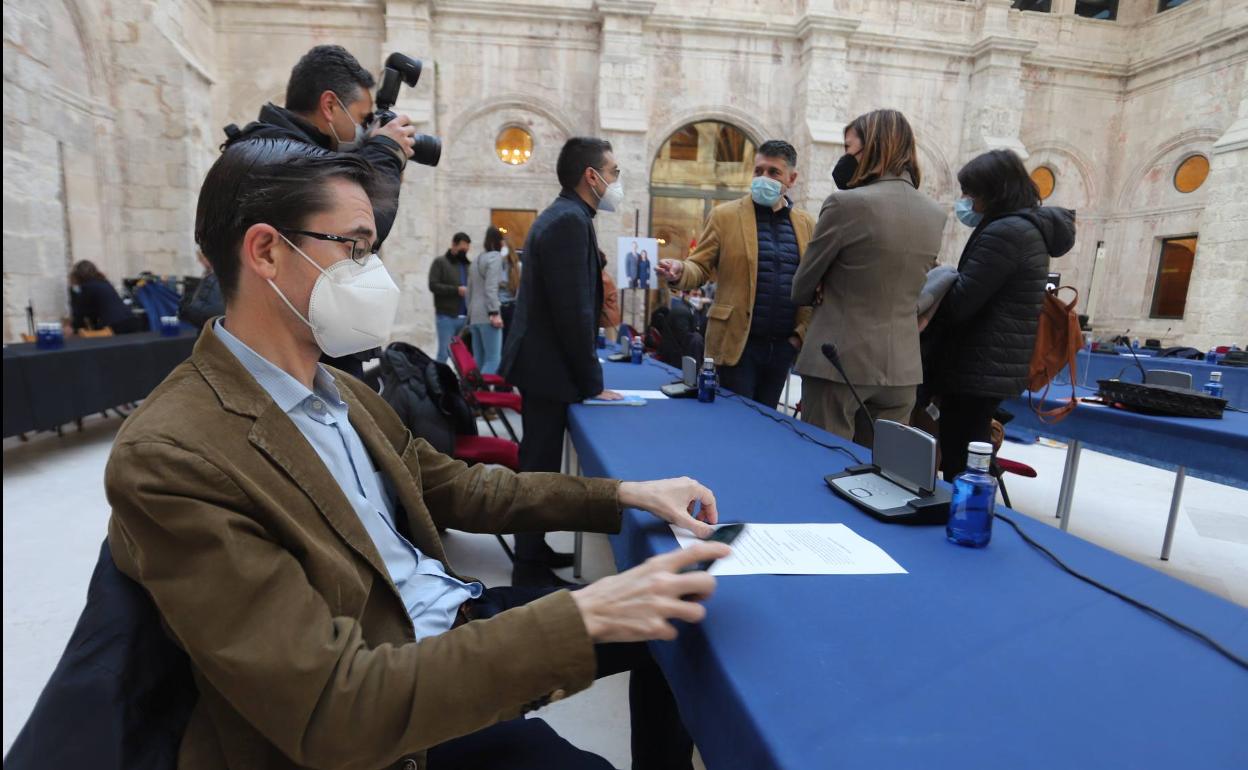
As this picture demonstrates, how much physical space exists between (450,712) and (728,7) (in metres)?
12.6

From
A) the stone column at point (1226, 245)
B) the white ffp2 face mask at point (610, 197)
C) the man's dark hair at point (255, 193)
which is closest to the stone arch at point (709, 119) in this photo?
the stone column at point (1226, 245)

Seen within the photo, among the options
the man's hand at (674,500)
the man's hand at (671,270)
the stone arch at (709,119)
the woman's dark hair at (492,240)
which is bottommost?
the man's hand at (674,500)

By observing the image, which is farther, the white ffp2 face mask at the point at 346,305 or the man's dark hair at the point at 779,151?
the man's dark hair at the point at 779,151

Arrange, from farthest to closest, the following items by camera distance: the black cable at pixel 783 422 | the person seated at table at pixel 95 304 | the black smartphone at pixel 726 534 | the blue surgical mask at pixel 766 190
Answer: the person seated at table at pixel 95 304 → the blue surgical mask at pixel 766 190 → the black cable at pixel 783 422 → the black smartphone at pixel 726 534

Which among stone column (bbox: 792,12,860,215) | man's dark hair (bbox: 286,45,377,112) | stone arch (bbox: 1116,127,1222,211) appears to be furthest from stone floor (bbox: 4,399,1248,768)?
stone arch (bbox: 1116,127,1222,211)

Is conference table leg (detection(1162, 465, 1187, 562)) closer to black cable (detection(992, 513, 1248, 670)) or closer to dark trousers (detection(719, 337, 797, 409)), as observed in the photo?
dark trousers (detection(719, 337, 797, 409))

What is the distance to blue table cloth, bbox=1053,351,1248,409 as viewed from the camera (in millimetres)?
4921

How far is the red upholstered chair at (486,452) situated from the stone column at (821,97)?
9.22 meters

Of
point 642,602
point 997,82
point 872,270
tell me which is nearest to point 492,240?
point 872,270

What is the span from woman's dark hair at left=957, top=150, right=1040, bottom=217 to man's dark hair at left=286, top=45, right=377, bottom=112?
263 cm

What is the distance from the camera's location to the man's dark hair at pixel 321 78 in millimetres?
2398

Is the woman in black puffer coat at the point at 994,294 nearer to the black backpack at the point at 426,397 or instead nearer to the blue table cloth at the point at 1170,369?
the blue table cloth at the point at 1170,369

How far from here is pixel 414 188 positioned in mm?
10055

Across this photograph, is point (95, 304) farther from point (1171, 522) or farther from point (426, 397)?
point (1171, 522)
